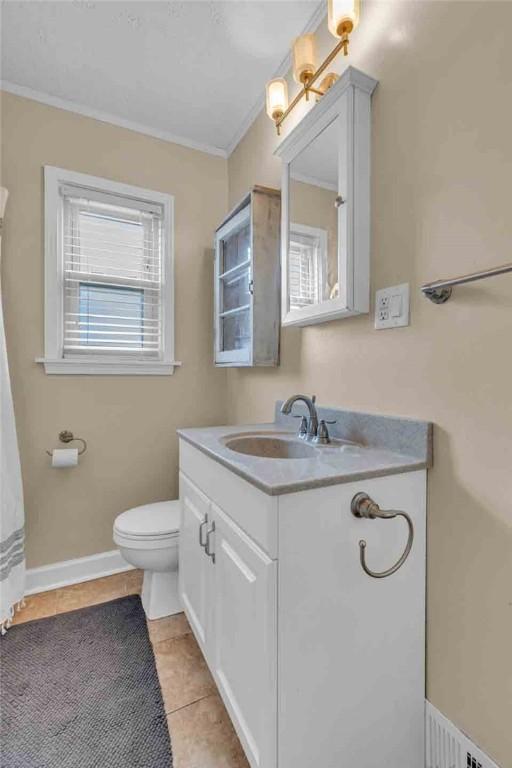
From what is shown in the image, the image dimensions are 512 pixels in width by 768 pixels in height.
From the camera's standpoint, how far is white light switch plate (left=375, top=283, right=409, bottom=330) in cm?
108

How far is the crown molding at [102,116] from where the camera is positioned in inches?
71.0

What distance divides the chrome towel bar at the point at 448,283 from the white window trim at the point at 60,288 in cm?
154

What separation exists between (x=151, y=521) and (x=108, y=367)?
0.87 meters

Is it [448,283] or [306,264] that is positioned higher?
[306,264]

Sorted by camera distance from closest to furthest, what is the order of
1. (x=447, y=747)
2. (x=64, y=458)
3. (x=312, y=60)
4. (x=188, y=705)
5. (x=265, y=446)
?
(x=447, y=747)
(x=188, y=705)
(x=312, y=60)
(x=265, y=446)
(x=64, y=458)

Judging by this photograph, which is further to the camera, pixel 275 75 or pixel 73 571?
pixel 73 571

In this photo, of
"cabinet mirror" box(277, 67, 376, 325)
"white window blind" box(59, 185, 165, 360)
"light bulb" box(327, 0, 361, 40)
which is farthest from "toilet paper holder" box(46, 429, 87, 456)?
"light bulb" box(327, 0, 361, 40)

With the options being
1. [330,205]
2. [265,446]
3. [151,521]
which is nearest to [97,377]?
[151,521]

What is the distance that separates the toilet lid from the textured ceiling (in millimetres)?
2049

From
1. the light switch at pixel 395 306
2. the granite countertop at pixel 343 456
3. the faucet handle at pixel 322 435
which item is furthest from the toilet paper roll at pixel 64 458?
the light switch at pixel 395 306

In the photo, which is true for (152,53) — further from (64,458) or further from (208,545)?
(208,545)

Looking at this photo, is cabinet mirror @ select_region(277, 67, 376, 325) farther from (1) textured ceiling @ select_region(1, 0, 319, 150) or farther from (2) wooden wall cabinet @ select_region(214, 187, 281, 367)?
(1) textured ceiling @ select_region(1, 0, 319, 150)

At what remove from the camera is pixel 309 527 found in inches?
32.7

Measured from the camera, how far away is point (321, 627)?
0.85m
